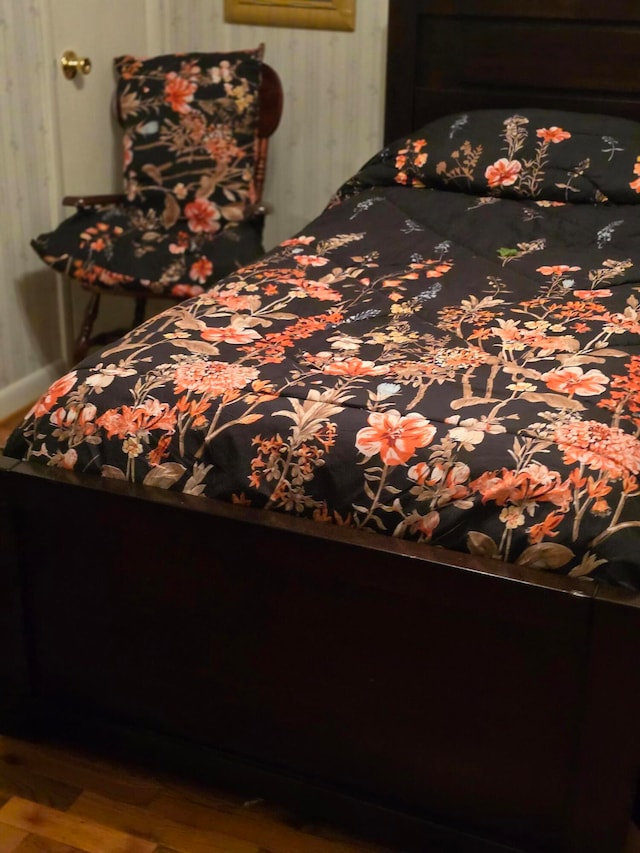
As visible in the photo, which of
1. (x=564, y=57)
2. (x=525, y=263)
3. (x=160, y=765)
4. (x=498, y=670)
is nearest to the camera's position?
(x=498, y=670)

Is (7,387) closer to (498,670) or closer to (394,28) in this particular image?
(394,28)

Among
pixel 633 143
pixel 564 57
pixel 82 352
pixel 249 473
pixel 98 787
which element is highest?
pixel 564 57

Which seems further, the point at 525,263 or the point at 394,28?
the point at 394,28

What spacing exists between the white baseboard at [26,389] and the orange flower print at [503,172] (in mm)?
1506

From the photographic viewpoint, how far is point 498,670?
1.23m

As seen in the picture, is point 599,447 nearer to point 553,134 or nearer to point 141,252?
point 553,134

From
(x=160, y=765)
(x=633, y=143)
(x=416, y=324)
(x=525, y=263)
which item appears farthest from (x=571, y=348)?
(x=633, y=143)

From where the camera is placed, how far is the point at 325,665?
133 cm

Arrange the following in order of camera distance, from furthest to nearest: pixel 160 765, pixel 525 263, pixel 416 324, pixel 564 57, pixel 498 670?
pixel 564 57 < pixel 525 263 < pixel 416 324 < pixel 160 765 < pixel 498 670

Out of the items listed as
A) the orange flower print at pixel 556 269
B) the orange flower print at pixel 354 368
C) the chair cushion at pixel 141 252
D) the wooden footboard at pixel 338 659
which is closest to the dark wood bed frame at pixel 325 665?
the wooden footboard at pixel 338 659

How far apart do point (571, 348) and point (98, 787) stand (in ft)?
3.50

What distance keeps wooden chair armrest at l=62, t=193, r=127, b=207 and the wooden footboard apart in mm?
1547

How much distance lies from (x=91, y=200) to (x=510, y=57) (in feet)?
4.32

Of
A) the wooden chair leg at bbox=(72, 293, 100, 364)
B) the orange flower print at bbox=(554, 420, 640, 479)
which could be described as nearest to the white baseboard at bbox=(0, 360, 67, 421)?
the wooden chair leg at bbox=(72, 293, 100, 364)
